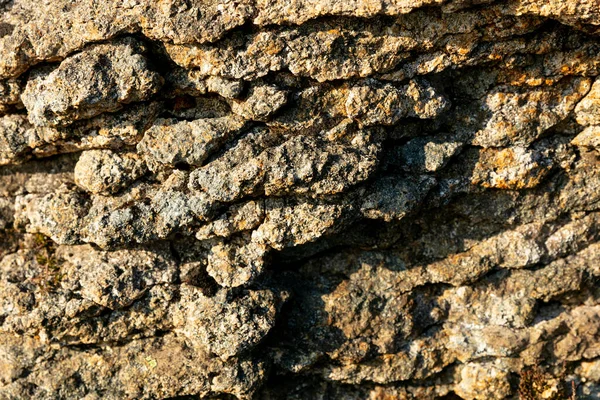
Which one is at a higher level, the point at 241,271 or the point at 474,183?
the point at 474,183

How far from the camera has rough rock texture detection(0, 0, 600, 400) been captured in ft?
20.2

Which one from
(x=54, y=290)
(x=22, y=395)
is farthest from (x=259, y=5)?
(x=22, y=395)

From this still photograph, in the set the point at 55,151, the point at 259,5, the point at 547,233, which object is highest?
the point at 259,5

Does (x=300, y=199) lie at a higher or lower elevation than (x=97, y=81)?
lower

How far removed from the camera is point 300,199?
6605 mm

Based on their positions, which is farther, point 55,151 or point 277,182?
point 55,151

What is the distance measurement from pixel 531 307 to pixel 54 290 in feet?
19.6

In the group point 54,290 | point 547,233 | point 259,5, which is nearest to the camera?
point 259,5

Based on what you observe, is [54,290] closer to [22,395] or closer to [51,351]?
[51,351]

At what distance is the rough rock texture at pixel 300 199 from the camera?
20.2ft

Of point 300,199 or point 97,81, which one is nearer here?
point 97,81

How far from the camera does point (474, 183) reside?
7.01m

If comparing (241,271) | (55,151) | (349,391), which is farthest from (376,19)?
(349,391)

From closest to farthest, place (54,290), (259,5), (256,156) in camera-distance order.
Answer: (259,5), (256,156), (54,290)
